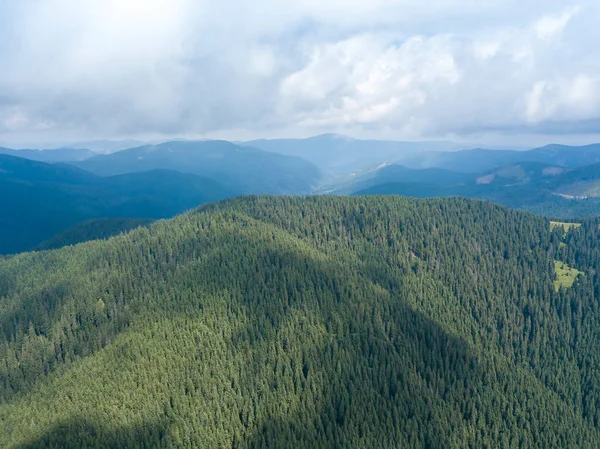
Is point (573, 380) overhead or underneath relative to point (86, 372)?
underneath

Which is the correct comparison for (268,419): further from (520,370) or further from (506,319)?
(506,319)

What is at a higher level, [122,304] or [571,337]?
[122,304]

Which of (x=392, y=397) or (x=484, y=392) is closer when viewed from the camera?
(x=392, y=397)

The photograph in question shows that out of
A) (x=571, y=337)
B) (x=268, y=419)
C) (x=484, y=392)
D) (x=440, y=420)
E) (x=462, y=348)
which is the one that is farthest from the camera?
(x=571, y=337)

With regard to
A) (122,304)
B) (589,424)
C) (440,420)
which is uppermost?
(122,304)

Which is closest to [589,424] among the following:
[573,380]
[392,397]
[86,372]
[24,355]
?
[573,380]

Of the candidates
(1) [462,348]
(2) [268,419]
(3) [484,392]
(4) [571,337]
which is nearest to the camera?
(2) [268,419]

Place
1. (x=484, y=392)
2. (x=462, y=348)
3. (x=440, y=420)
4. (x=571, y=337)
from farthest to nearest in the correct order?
(x=571, y=337) < (x=462, y=348) < (x=484, y=392) < (x=440, y=420)

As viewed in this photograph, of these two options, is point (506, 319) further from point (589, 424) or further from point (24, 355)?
point (24, 355)

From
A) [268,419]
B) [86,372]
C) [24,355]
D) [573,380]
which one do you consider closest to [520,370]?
[573,380]
